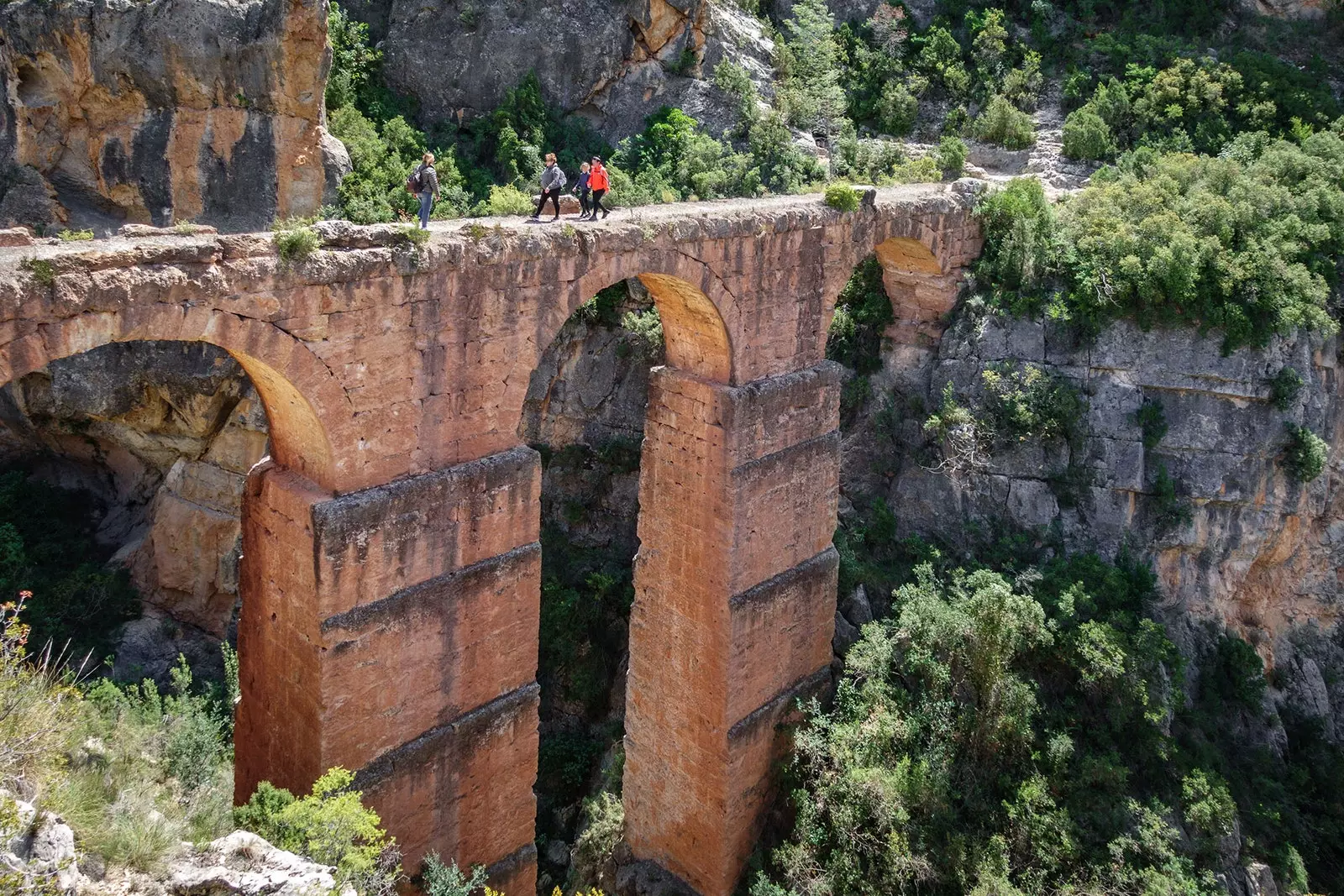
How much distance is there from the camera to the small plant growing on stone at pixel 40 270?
7.67m

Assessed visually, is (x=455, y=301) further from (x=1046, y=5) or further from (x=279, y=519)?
(x=1046, y=5)

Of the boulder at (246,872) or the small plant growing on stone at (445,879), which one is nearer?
the boulder at (246,872)

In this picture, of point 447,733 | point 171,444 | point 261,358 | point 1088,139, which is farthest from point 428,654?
point 1088,139

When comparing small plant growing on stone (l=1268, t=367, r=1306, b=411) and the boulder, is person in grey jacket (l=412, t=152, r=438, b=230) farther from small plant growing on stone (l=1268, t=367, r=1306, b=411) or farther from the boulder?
small plant growing on stone (l=1268, t=367, r=1306, b=411)

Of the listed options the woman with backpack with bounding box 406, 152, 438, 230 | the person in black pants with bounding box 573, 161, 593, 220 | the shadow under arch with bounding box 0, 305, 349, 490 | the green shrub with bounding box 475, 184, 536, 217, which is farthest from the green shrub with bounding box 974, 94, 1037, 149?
the shadow under arch with bounding box 0, 305, 349, 490

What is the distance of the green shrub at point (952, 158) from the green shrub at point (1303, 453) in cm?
808

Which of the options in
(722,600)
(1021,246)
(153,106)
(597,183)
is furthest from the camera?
(153,106)

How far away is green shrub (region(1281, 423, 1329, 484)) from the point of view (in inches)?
665

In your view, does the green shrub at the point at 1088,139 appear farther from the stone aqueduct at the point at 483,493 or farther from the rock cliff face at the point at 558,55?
the stone aqueduct at the point at 483,493

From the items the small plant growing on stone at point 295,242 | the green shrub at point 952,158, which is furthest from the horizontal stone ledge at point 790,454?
the green shrub at point 952,158

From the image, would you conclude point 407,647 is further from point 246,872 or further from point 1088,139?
point 1088,139

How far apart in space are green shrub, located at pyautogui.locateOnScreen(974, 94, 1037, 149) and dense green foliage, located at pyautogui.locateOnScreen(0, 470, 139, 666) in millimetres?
20248

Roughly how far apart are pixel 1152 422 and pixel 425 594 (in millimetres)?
11893

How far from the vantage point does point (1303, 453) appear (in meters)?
17.0
